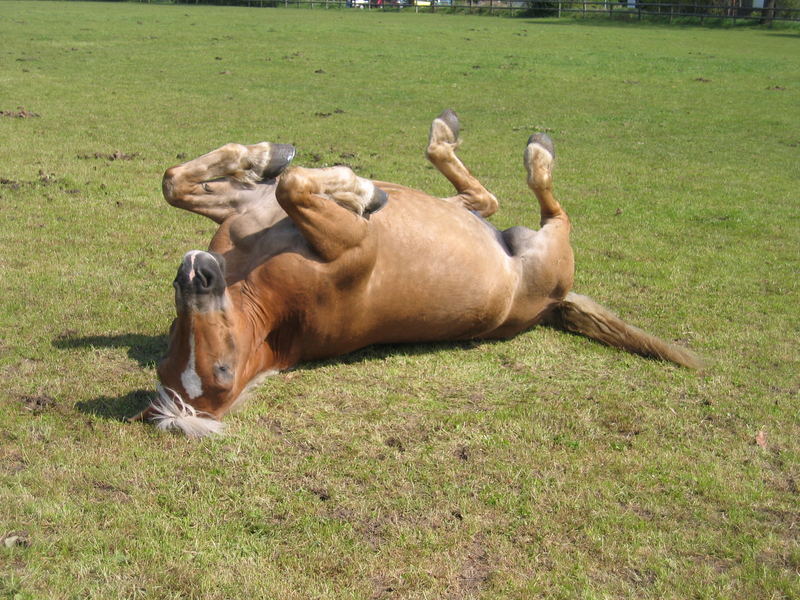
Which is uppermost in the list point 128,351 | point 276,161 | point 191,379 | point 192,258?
point 276,161

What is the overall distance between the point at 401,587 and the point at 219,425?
4.26 ft

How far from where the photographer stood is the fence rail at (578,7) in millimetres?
39594

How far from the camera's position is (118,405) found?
4.36 m

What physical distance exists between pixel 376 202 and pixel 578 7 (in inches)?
1749

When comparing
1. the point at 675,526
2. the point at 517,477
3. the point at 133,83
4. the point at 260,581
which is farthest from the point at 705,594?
the point at 133,83

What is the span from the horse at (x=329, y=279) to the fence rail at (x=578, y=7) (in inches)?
1413

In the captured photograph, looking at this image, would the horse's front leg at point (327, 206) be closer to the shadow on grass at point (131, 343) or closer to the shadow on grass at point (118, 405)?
the shadow on grass at point (118, 405)

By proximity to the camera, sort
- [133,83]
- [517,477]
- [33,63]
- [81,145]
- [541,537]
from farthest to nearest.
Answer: [33,63]
[133,83]
[81,145]
[517,477]
[541,537]

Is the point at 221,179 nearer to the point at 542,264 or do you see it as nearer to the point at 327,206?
the point at 327,206

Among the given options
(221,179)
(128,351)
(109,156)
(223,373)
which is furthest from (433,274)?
(109,156)

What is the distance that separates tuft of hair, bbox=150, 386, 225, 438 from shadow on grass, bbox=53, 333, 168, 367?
39.1 inches

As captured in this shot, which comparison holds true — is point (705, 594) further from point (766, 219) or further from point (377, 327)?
point (766, 219)

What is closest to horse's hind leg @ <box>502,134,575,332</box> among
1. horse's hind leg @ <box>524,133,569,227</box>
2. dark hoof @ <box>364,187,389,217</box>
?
horse's hind leg @ <box>524,133,569,227</box>

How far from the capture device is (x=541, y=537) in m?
3.47
